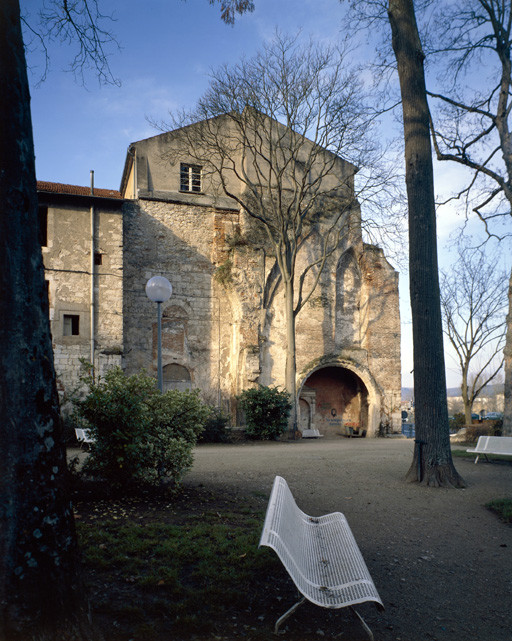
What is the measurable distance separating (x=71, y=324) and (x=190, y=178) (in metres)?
8.68

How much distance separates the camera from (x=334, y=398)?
25453 millimetres

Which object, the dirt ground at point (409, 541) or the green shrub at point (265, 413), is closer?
the dirt ground at point (409, 541)

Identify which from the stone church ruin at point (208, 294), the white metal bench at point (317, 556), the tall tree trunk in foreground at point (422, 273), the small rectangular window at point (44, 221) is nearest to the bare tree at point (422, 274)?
the tall tree trunk in foreground at point (422, 273)

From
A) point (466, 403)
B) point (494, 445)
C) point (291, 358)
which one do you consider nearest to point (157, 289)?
point (494, 445)

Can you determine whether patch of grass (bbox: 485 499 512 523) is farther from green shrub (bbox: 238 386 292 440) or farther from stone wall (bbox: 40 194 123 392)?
stone wall (bbox: 40 194 123 392)

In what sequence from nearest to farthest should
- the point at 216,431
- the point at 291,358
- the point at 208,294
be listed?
the point at 216,431, the point at 291,358, the point at 208,294

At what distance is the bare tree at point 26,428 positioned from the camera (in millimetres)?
2367

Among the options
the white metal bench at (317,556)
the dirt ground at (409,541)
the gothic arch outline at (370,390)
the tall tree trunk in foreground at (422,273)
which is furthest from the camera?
the gothic arch outline at (370,390)

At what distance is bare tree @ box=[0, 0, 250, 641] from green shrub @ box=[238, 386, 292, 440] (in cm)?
1495

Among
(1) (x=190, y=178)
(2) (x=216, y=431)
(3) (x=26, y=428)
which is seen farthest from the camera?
(1) (x=190, y=178)

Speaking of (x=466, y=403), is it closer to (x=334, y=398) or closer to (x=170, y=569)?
(x=334, y=398)

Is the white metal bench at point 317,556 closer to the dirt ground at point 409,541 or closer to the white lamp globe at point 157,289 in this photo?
the dirt ground at point 409,541

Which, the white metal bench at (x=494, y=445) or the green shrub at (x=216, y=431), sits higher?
the white metal bench at (x=494, y=445)

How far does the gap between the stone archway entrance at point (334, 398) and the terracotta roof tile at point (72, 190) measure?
12.9 metres
